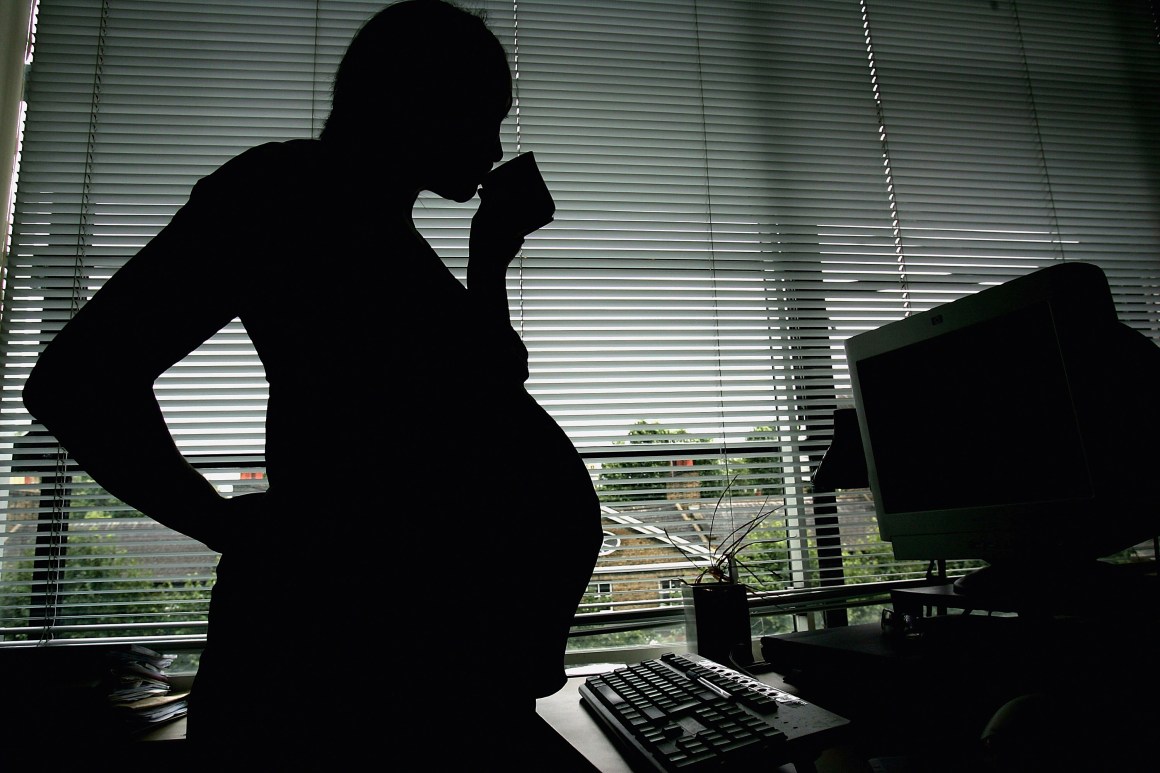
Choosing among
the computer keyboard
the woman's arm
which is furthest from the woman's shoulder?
the computer keyboard

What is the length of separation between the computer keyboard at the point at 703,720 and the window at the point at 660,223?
674mm

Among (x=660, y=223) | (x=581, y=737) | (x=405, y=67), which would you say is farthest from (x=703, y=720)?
(x=660, y=223)

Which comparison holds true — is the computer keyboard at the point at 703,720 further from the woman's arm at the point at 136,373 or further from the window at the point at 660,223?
the window at the point at 660,223

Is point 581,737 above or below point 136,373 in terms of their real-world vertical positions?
below

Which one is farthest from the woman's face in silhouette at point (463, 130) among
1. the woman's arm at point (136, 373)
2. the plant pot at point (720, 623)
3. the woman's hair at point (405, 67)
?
the plant pot at point (720, 623)

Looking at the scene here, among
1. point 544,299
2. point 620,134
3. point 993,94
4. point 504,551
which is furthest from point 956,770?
point 993,94

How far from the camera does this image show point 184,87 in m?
1.83

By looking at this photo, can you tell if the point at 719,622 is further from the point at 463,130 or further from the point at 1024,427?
the point at 463,130

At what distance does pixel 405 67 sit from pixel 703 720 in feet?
2.93

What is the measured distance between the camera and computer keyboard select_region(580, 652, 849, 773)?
76 cm

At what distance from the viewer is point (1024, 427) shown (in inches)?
44.1

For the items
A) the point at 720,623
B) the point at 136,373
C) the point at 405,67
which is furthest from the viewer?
the point at 720,623

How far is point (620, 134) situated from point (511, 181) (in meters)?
1.21

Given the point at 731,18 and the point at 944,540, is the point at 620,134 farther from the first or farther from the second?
the point at 944,540
